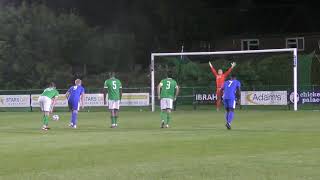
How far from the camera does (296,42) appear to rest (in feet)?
221

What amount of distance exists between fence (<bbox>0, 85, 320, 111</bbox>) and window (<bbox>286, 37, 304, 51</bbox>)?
24.5 m

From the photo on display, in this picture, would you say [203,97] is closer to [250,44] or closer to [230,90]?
[230,90]

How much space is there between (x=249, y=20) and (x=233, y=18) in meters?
2.23

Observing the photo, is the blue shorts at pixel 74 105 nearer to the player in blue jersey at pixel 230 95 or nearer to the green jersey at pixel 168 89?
the green jersey at pixel 168 89

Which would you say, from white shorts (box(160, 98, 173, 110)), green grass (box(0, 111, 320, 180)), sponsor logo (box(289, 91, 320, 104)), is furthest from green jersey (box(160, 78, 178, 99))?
sponsor logo (box(289, 91, 320, 104))

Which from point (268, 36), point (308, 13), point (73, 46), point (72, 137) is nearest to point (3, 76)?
point (73, 46)

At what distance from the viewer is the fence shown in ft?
133

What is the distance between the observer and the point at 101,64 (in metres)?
64.9

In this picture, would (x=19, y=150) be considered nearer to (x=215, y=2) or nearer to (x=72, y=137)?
(x=72, y=137)

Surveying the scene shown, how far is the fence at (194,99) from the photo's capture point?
40.6 metres

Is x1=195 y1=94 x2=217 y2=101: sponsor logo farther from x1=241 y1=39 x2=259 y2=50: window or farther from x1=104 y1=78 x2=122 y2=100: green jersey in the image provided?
x1=241 y1=39 x2=259 y2=50: window

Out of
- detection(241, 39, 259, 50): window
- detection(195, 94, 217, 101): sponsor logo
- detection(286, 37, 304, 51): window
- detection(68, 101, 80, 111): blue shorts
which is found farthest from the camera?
detection(241, 39, 259, 50): window

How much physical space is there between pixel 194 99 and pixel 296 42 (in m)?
26.9

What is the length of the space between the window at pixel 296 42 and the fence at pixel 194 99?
80.5 ft
